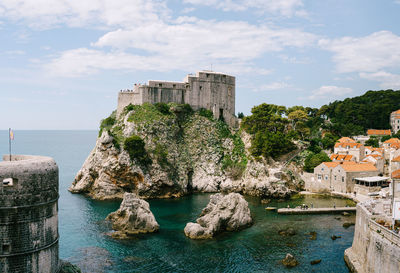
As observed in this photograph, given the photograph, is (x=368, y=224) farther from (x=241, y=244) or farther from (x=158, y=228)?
(x=158, y=228)

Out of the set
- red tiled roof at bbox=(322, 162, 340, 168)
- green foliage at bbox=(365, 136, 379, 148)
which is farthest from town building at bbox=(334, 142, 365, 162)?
green foliage at bbox=(365, 136, 379, 148)

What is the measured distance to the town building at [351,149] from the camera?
5744 cm

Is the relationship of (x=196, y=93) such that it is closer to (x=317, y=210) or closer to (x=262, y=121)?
(x=262, y=121)

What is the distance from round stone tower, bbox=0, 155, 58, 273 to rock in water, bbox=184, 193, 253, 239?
19609mm

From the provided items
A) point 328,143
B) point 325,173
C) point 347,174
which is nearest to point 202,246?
point 347,174

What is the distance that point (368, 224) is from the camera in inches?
910

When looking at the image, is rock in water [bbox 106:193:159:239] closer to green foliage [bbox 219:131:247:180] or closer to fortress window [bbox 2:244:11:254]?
fortress window [bbox 2:244:11:254]

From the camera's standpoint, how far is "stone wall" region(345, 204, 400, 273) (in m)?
18.2

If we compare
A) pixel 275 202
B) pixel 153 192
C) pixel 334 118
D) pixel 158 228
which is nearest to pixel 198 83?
pixel 153 192

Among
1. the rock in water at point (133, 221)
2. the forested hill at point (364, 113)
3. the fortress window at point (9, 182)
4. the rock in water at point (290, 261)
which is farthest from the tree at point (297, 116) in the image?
the fortress window at point (9, 182)

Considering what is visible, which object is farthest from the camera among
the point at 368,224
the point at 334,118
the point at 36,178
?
the point at 334,118

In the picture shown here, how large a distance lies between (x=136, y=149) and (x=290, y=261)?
30917mm

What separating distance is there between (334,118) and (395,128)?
45.7 feet

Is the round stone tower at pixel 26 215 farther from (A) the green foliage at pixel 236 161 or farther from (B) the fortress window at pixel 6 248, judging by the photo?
(A) the green foliage at pixel 236 161
